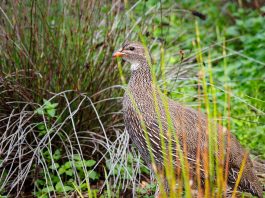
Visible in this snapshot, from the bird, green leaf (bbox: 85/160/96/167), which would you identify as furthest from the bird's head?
green leaf (bbox: 85/160/96/167)

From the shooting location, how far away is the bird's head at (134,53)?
5160mm

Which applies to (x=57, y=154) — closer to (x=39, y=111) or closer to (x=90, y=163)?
(x=90, y=163)

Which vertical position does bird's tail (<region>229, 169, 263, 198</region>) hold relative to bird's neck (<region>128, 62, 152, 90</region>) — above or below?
below

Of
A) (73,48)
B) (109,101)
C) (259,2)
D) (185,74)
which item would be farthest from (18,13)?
(259,2)

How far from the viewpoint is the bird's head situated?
203 inches

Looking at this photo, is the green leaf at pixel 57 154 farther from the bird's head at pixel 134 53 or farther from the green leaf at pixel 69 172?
the bird's head at pixel 134 53

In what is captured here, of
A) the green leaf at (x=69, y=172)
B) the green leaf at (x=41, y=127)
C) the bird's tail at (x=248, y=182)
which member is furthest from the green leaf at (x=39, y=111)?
the bird's tail at (x=248, y=182)

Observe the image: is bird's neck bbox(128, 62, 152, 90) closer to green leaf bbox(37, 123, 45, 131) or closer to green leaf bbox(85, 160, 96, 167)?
green leaf bbox(85, 160, 96, 167)

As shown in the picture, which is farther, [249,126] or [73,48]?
[249,126]

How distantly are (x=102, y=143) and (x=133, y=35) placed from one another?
1.34 m

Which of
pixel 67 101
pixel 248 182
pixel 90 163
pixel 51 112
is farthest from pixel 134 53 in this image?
pixel 248 182

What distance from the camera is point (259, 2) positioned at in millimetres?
9781

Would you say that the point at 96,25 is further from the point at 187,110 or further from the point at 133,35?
the point at 187,110

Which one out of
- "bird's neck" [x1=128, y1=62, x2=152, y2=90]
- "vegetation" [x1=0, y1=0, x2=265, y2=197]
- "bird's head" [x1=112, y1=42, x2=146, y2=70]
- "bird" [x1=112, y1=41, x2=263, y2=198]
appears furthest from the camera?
"vegetation" [x1=0, y1=0, x2=265, y2=197]
